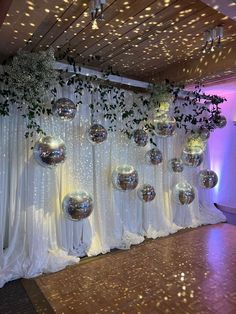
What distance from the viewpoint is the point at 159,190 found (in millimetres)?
4359

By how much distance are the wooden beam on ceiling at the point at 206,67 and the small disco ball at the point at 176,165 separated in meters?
1.24

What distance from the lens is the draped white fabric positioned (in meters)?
3.00

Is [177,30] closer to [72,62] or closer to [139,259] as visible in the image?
[72,62]

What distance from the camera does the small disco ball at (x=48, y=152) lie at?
2795mm

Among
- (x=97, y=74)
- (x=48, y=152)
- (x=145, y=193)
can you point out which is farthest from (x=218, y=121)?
(x=48, y=152)

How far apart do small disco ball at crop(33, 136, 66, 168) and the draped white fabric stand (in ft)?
1.01

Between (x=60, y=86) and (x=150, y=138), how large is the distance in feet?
5.21

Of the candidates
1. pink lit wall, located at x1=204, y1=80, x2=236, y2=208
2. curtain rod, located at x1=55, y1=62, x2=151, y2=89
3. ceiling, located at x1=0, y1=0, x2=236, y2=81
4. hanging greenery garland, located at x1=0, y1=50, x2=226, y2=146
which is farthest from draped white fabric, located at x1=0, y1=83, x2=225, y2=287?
pink lit wall, located at x1=204, y1=80, x2=236, y2=208

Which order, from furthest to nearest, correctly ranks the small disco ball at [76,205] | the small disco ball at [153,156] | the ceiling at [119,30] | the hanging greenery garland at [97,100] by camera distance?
the small disco ball at [153,156], the small disco ball at [76,205], the hanging greenery garland at [97,100], the ceiling at [119,30]

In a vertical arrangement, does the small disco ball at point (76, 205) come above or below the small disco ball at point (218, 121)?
below

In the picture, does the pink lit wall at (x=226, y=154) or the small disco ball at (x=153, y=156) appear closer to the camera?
the small disco ball at (x=153, y=156)

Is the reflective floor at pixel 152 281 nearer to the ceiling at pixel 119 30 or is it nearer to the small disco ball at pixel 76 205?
the small disco ball at pixel 76 205

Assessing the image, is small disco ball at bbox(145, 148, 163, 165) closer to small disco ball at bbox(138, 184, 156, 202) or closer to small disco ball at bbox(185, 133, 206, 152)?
small disco ball at bbox(138, 184, 156, 202)

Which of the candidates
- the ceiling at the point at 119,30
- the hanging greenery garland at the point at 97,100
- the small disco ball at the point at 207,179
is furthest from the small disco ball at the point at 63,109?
the small disco ball at the point at 207,179
